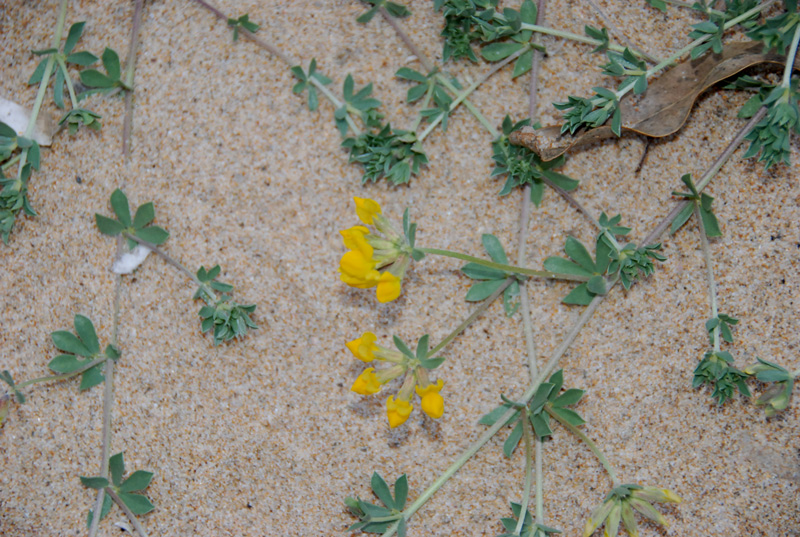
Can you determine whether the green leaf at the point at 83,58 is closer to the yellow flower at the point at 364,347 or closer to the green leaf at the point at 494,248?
the yellow flower at the point at 364,347

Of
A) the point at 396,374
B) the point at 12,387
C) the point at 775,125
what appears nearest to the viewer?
the point at 396,374

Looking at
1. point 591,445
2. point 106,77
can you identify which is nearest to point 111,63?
point 106,77

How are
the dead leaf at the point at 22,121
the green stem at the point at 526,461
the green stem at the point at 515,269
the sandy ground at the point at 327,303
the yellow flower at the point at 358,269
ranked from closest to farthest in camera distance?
1. the yellow flower at the point at 358,269
2. the green stem at the point at 515,269
3. the green stem at the point at 526,461
4. the sandy ground at the point at 327,303
5. the dead leaf at the point at 22,121

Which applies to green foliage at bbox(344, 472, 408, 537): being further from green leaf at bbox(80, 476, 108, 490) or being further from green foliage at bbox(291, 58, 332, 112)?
green foliage at bbox(291, 58, 332, 112)

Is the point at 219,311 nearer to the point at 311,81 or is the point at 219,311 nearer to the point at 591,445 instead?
the point at 311,81

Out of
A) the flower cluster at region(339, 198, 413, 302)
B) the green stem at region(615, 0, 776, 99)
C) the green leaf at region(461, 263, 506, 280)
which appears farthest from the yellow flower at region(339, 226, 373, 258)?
the green stem at region(615, 0, 776, 99)

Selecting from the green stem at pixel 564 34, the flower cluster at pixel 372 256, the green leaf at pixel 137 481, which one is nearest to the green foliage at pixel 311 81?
the flower cluster at pixel 372 256

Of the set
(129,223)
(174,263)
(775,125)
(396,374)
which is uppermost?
(775,125)

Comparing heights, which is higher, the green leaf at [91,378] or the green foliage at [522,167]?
the green foliage at [522,167]
